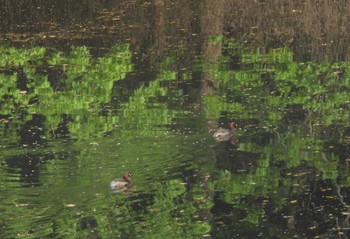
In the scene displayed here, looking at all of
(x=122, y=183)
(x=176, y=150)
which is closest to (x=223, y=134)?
(x=176, y=150)

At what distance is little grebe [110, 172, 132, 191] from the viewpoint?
1098cm

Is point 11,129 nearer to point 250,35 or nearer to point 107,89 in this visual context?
point 107,89

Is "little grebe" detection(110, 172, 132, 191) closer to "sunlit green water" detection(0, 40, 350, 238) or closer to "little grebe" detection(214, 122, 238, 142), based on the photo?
"sunlit green water" detection(0, 40, 350, 238)

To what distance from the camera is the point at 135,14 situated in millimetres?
23281

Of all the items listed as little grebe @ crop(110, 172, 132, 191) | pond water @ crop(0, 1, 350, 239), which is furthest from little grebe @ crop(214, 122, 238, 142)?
little grebe @ crop(110, 172, 132, 191)

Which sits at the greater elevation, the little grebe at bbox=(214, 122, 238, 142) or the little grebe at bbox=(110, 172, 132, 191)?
the little grebe at bbox=(214, 122, 238, 142)

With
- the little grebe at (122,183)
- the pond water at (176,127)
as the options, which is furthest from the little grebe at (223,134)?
the little grebe at (122,183)

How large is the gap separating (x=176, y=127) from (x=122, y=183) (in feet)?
8.93

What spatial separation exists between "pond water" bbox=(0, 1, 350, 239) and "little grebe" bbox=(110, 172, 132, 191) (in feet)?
0.27

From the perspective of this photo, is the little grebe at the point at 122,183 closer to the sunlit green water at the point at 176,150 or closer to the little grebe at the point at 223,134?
the sunlit green water at the point at 176,150

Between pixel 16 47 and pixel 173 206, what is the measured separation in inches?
412

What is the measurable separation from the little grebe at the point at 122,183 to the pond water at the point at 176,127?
8 cm

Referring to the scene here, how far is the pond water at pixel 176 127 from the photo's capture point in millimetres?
10375

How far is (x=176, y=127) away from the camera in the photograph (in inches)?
536
